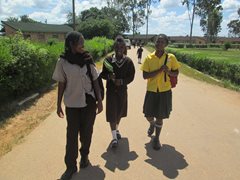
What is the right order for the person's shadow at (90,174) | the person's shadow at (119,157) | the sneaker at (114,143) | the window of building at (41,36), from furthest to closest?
1. the window of building at (41,36)
2. the sneaker at (114,143)
3. the person's shadow at (119,157)
4. the person's shadow at (90,174)

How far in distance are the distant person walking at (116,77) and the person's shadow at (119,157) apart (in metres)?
0.13

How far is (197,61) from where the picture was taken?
2033 cm

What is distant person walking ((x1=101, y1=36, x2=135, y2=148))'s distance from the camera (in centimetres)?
539

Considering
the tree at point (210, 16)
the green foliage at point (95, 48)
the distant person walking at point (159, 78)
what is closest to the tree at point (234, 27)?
the tree at point (210, 16)

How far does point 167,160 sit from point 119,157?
0.74 metres

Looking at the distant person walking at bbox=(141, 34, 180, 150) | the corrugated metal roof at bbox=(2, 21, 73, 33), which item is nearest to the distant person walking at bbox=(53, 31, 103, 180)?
the distant person walking at bbox=(141, 34, 180, 150)

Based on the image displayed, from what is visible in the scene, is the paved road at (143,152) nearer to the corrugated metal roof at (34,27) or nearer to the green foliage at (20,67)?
the green foliage at (20,67)

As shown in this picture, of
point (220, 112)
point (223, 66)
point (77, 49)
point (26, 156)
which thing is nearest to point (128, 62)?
point (77, 49)

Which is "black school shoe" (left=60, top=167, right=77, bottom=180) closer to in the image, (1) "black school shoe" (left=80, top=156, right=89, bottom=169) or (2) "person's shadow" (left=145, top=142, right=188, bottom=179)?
(1) "black school shoe" (left=80, top=156, right=89, bottom=169)

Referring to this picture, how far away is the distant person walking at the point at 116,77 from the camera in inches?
212

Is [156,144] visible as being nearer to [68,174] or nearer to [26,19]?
[68,174]

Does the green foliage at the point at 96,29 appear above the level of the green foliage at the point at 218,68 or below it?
above

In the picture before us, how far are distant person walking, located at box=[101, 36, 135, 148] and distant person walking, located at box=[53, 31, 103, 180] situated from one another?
0.95 meters

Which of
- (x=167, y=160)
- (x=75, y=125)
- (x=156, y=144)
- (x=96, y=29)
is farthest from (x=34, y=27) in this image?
(x=75, y=125)
